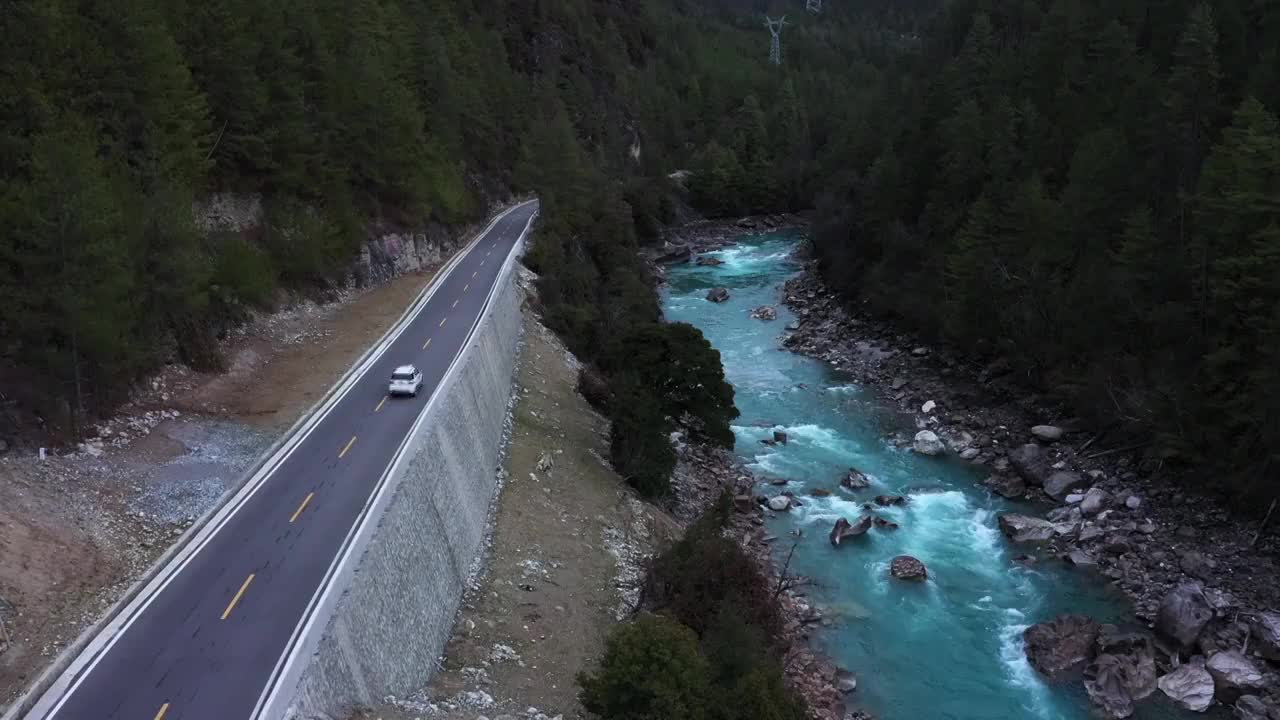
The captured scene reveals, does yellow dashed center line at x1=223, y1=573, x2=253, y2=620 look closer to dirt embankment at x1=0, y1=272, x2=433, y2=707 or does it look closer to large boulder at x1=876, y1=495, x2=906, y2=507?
dirt embankment at x1=0, y1=272, x2=433, y2=707

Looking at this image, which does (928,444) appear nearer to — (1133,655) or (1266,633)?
(1133,655)

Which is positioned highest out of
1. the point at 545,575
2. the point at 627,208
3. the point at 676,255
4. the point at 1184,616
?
the point at 545,575

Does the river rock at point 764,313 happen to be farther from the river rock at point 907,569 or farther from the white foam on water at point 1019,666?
the white foam on water at point 1019,666

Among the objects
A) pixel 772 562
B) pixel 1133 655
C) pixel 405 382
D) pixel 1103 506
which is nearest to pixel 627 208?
pixel 772 562

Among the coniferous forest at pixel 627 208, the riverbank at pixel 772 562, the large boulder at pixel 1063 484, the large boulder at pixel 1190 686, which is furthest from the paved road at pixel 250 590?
the large boulder at pixel 1063 484

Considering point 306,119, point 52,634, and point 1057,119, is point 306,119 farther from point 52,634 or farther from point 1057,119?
point 1057,119

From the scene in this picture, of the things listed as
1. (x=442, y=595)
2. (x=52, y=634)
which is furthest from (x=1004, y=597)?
(x=52, y=634)

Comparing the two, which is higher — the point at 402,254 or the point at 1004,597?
the point at 402,254
